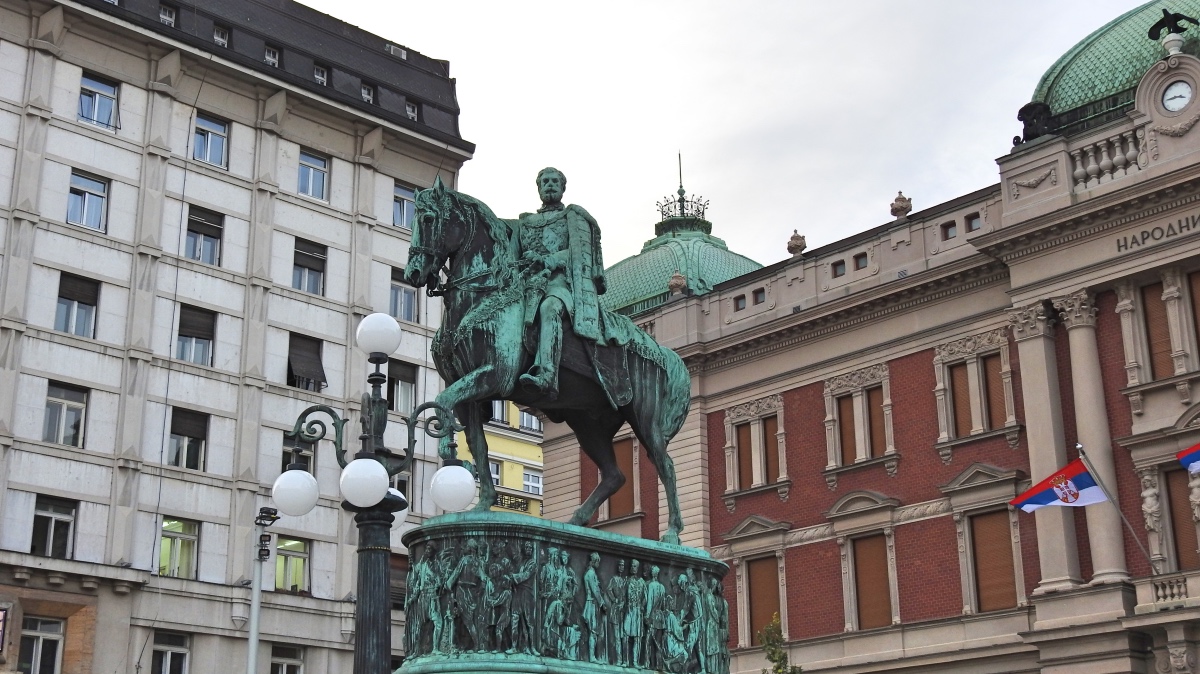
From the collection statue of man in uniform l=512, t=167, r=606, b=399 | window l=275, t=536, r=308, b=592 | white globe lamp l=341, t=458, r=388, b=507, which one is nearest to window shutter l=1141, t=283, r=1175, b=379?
statue of man in uniform l=512, t=167, r=606, b=399

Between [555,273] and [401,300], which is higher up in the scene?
[401,300]

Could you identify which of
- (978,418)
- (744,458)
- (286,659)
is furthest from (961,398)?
(286,659)

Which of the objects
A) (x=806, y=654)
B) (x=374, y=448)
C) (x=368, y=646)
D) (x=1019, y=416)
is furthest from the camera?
(x=806, y=654)

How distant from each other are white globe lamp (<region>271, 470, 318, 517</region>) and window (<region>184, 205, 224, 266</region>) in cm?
2543

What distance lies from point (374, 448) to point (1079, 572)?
69.8 feet

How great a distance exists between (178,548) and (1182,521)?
2335cm

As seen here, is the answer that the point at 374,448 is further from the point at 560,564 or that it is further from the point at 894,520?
the point at 894,520

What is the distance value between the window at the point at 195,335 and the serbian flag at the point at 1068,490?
20853 mm

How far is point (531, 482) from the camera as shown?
216ft

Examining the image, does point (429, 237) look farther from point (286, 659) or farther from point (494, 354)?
point (286, 659)

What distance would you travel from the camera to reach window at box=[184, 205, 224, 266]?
39.3 metres

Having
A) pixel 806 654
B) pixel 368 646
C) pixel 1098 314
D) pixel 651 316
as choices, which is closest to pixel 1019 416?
pixel 1098 314

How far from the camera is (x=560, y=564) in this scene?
1209 cm

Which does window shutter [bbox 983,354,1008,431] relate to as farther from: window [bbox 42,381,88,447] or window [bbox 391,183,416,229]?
window [bbox 42,381,88,447]
